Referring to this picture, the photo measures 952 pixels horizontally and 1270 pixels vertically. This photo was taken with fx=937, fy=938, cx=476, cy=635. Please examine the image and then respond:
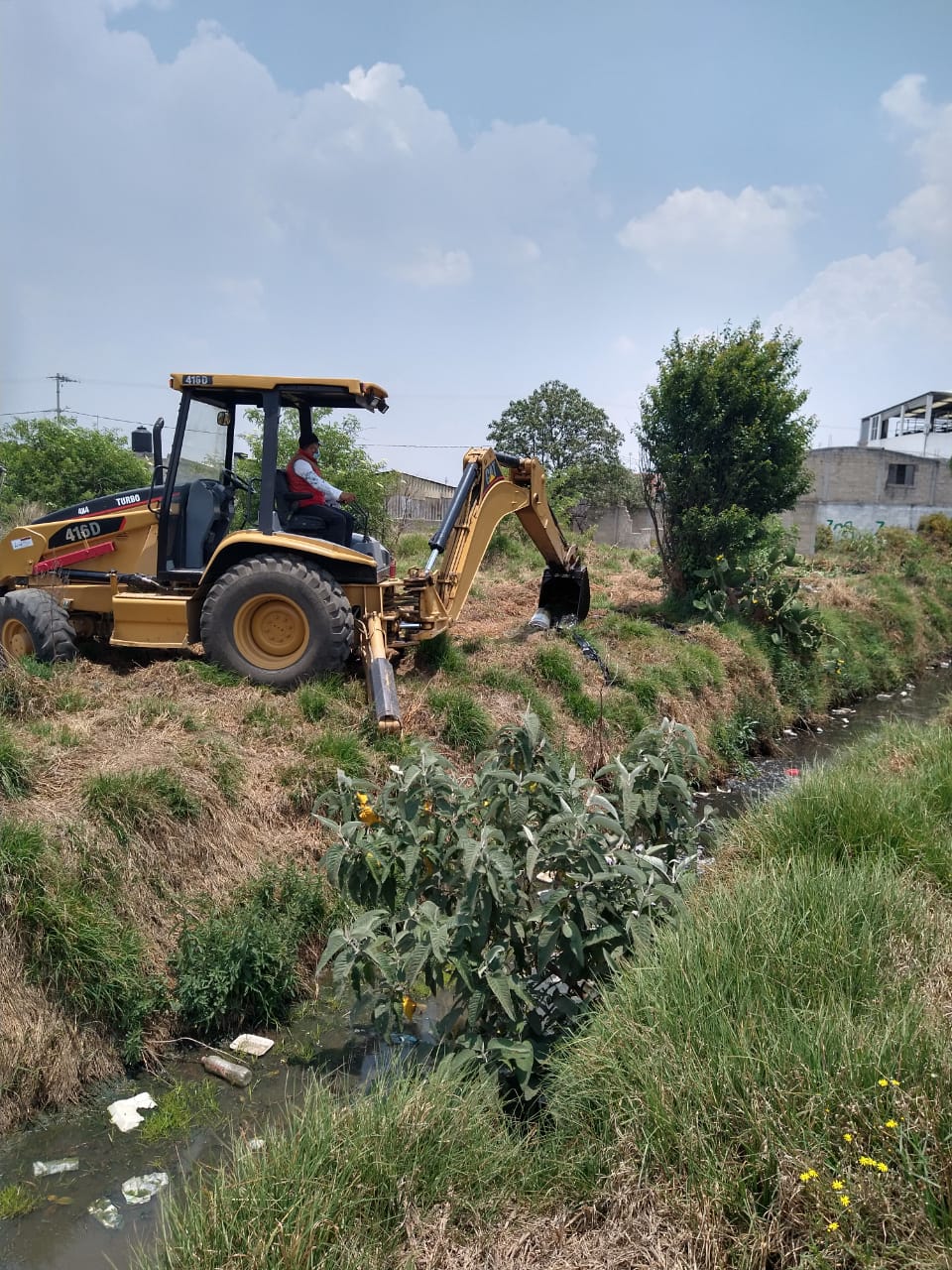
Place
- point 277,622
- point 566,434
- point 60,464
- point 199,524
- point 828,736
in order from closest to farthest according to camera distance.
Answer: point 277,622, point 199,524, point 828,736, point 60,464, point 566,434

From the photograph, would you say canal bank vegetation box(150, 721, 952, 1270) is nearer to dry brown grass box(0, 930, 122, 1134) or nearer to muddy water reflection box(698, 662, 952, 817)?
dry brown grass box(0, 930, 122, 1134)

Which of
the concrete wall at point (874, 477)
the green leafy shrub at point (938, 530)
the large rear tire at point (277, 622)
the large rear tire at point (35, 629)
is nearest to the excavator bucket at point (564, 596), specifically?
the large rear tire at point (277, 622)

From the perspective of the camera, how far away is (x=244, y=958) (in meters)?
5.14

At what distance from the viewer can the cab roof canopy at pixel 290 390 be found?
7590 mm

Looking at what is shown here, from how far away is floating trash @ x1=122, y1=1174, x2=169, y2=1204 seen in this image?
3.95m

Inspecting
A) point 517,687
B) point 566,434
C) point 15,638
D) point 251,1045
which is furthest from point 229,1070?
point 566,434

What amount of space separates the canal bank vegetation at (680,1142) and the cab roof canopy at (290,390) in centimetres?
531

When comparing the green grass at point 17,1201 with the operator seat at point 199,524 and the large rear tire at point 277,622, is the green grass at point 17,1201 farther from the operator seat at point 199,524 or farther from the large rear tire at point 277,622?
the operator seat at point 199,524

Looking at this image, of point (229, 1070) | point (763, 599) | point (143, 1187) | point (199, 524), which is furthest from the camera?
point (763, 599)

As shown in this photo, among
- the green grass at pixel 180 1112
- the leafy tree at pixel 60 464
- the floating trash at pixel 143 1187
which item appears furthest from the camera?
the leafy tree at pixel 60 464

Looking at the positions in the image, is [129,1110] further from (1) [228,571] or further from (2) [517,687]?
(2) [517,687]

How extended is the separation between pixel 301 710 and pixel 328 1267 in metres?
4.67

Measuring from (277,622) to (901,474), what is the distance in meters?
40.4

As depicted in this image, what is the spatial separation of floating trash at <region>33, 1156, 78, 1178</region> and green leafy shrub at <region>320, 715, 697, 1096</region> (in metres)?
1.46
